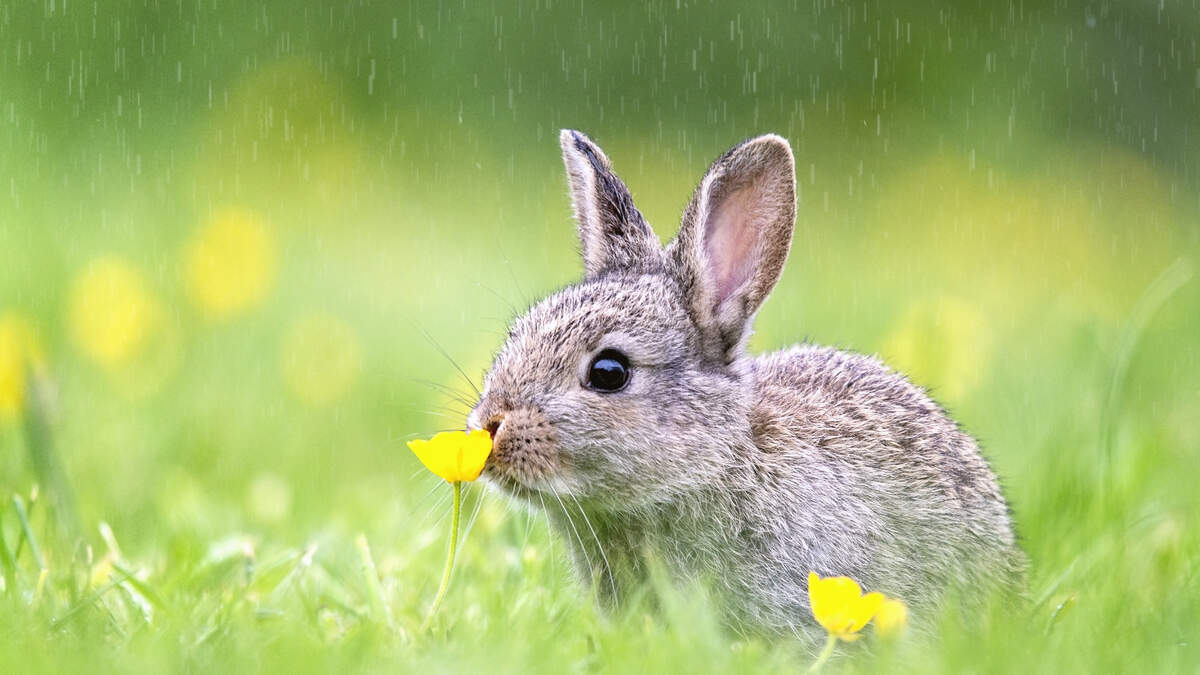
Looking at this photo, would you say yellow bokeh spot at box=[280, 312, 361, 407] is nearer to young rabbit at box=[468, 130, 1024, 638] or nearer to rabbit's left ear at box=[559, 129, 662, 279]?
rabbit's left ear at box=[559, 129, 662, 279]

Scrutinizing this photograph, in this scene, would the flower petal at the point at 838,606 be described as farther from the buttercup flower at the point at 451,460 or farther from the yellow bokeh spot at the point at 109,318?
the yellow bokeh spot at the point at 109,318

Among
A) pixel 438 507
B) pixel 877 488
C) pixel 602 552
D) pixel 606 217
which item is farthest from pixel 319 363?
pixel 877 488

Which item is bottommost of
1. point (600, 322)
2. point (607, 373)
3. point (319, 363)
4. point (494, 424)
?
point (319, 363)

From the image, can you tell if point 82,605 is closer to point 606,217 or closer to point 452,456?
point 452,456

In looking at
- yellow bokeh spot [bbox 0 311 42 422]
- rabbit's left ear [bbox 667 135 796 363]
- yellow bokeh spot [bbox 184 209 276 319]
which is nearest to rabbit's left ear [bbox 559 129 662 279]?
rabbit's left ear [bbox 667 135 796 363]

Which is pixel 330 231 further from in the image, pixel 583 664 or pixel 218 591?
pixel 583 664

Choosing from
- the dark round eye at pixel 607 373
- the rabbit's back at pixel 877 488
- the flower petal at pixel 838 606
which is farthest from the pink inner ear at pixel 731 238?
the flower petal at pixel 838 606
